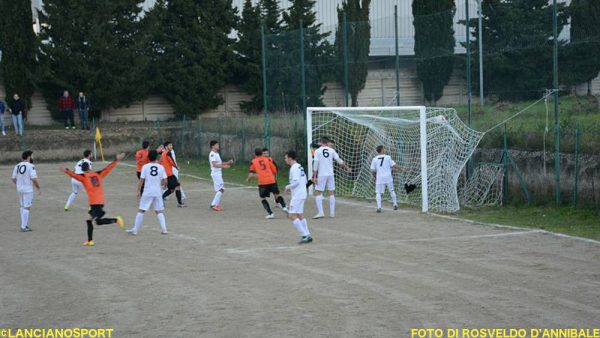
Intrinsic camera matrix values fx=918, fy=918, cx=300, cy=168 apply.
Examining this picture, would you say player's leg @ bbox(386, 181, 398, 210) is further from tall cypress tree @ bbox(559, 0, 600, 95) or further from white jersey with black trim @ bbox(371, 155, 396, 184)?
tall cypress tree @ bbox(559, 0, 600, 95)

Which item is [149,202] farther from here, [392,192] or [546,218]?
[546,218]

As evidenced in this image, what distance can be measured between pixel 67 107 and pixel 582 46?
27261 millimetres

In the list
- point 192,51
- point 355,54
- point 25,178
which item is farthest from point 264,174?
point 192,51

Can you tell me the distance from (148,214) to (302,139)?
9.57m

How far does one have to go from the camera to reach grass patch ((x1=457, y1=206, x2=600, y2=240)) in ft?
60.2

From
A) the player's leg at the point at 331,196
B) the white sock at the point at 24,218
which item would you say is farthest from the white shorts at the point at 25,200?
the player's leg at the point at 331,196

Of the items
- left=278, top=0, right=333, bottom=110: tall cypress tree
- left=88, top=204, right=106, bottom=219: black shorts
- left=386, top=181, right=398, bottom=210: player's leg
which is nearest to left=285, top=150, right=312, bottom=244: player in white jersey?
left=88, top=204, right=106, bottom=219: black shorts

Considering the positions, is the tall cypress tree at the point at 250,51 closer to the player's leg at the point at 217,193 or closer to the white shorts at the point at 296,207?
the player's leg at the point at 217,193

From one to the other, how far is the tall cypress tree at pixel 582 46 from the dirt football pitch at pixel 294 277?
4650 mm

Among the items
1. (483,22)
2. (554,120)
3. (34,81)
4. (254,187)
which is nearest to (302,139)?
(254,187)

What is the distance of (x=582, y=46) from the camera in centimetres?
2080

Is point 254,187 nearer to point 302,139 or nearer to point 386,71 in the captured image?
point 302,139

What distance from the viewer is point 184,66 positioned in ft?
152

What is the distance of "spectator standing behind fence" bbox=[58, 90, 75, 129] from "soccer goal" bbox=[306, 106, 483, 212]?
16728mm
